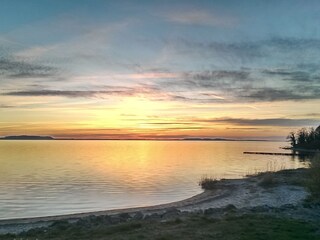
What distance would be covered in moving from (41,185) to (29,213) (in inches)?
740

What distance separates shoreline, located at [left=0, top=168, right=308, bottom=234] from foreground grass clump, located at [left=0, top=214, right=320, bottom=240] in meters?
6.90

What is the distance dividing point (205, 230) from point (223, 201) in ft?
63.2

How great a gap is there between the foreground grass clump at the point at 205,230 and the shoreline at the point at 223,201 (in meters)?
6.90

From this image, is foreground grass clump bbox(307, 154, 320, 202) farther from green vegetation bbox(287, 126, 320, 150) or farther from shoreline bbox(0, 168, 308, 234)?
green vegetation bbox(287, 126, 320, 150)

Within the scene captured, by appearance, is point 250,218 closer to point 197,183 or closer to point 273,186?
point 273,186

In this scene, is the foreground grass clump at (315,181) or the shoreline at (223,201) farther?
the shoreline at (223,201)

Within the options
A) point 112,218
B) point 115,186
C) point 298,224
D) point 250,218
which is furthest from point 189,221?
point 115,186

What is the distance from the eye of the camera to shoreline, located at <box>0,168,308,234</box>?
1079 inches

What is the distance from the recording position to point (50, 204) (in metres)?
37.8

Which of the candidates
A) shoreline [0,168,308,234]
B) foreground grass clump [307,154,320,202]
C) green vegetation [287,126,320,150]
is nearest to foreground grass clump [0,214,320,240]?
foreground grass clump [307,154,320,202]

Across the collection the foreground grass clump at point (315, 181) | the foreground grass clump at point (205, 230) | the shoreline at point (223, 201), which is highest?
the foreground grass clump at point (315, 181)

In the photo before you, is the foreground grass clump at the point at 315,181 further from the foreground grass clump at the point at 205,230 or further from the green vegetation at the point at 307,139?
the green vegetation at the point at 307,139

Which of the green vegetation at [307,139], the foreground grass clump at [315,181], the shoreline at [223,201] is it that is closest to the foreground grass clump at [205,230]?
the foreground grass clump at [315,181]

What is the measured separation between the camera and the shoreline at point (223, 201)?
27406 millimetres
